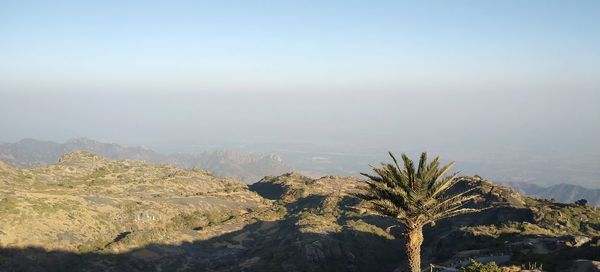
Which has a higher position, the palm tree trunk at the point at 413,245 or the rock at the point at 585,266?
the palm tree trunk at the point at 413,245

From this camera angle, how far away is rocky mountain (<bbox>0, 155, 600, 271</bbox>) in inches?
2635

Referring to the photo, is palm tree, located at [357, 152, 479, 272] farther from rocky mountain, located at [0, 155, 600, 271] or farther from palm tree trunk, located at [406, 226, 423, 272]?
rocky mountain, located at [0, 155, 600, 271]

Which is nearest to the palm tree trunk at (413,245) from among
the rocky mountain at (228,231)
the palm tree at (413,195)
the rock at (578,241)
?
the palm tree at (413,195)

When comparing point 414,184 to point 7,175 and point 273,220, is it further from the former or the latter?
point 7,175

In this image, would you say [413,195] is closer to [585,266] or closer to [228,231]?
[585,266]

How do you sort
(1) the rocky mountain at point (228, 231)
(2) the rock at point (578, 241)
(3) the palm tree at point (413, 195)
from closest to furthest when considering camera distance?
(3) the palm tree at point (413, 195) → (2) the rock at point (578, 241) → (1) the rocky mountain at point (228, 231)

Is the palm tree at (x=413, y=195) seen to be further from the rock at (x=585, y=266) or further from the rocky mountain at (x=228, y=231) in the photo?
the rocky mountain at (x=228, y=231)

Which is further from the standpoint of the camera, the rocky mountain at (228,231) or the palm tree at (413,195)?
the rocky mountain at (228,231)

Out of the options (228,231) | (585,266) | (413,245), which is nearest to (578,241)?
(585,266)

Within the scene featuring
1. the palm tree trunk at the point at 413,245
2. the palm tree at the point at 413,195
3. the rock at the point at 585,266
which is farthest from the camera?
the rock at the point at 585,266

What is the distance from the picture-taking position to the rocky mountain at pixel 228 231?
66.9 meters

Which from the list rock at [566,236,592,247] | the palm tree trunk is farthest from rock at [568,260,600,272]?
the palm tree trunk

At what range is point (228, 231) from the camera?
92.6 m

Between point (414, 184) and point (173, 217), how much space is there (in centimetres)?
7674
